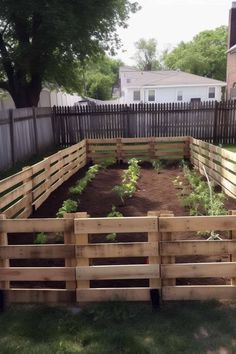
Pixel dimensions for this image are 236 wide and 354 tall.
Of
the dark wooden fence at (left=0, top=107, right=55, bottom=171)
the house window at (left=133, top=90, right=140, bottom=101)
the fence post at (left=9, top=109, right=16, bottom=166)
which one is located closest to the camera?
the dark wooden fence at (left=0, top=107, right=55, bottom=171)

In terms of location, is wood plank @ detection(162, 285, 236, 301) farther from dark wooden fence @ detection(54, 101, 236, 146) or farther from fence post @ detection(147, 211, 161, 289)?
dark wooden fence @ detection(54, 101, 236, 146)

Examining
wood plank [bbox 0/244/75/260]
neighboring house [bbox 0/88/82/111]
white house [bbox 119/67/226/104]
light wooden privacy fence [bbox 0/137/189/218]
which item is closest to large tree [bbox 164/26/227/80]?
white house [bbox 119/67/226/104]

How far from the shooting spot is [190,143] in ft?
41.8

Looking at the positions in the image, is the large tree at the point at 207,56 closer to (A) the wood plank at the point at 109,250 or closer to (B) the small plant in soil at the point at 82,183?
(B) the small plant in soil at the point at 82,183

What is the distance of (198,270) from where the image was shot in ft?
12.4

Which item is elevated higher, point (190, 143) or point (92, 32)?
point (92, 32)

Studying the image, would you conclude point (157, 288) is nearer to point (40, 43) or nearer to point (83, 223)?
point (83, 223)

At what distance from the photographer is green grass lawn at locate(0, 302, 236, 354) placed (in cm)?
317

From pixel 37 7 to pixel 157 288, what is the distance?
12.2 metres

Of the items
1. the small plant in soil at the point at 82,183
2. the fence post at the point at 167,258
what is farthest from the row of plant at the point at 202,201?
the small plant in soil at the point at 82,183

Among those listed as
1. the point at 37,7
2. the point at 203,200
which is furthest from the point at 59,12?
the point at 203,200

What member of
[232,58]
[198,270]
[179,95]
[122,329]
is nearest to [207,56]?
[179,95]

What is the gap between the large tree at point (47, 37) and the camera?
13.7 meters

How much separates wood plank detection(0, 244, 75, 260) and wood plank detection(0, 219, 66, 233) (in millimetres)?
158
